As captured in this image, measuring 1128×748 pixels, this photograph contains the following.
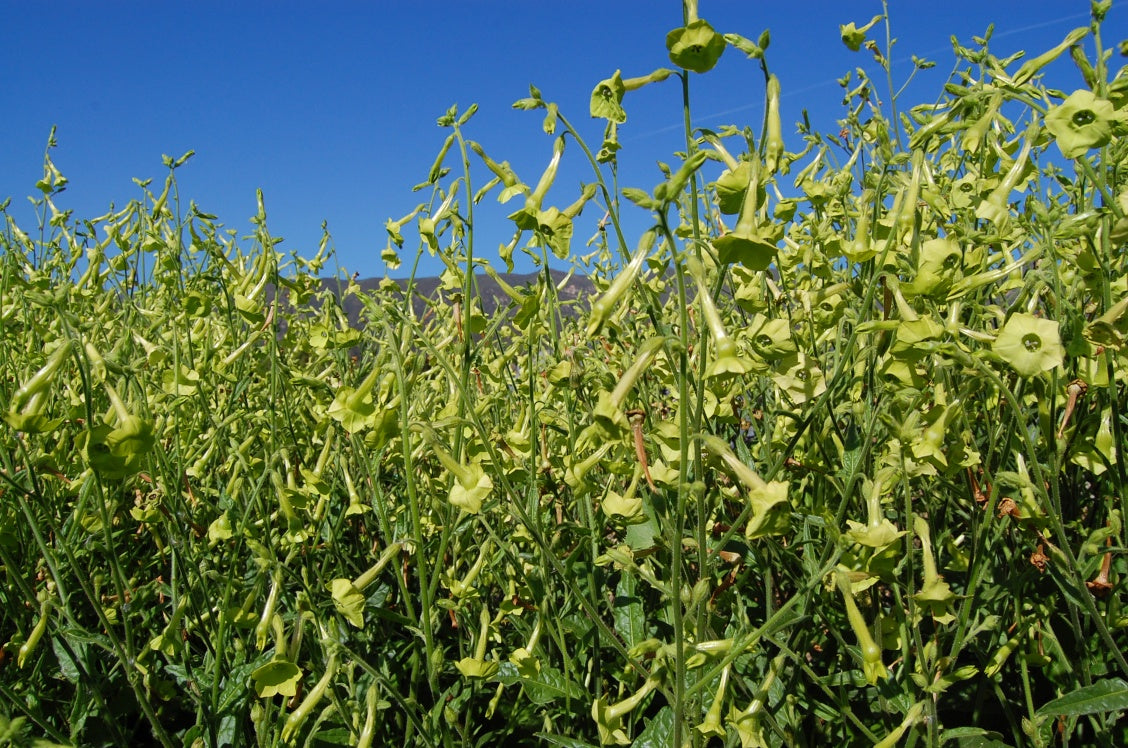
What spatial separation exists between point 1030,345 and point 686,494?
1.77ft

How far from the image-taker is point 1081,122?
3.44 ft

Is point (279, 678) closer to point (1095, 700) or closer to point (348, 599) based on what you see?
point (348, 599)

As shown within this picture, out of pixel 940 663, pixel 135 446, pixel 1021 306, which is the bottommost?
pixel 940 663

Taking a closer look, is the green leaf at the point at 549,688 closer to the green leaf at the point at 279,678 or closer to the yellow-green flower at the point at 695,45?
A: the green leaf at the point at 279,678

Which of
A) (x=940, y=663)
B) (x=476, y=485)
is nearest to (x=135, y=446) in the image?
(x=476, y=485)

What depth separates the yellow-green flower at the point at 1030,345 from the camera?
1.04 m

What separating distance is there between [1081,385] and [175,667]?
1.99m

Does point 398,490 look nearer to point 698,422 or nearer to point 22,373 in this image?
point 698,422

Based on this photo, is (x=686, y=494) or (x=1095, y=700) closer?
(x=686, y=494)

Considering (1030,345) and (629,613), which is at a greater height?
(1030,345)

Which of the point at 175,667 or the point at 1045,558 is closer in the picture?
the point at 1045,558

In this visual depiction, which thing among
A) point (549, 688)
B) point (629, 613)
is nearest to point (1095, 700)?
point (629, 613)

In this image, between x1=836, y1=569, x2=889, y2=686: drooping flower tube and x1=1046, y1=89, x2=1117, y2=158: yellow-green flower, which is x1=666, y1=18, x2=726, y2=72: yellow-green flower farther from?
x1=836, y1=569, x2=889, y2=686: drooping flower tube

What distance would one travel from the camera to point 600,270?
3.21 metres
